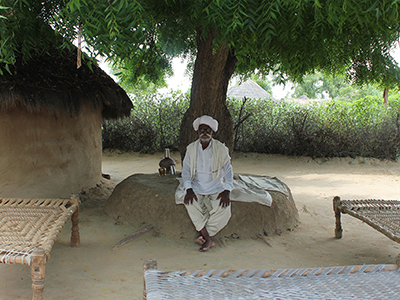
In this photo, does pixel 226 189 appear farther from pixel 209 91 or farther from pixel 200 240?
pixel 209 91

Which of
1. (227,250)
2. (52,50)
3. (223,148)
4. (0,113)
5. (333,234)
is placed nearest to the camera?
(227,250)

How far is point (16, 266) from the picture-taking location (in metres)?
3.03

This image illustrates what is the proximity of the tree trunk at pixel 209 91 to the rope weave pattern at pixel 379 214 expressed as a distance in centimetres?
219

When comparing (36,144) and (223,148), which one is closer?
(223,148)

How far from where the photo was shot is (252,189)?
4.38 metres

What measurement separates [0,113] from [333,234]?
16.7 feet

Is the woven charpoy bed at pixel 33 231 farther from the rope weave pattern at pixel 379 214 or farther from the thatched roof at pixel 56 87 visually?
the rope weave pattern at pixel 379 214

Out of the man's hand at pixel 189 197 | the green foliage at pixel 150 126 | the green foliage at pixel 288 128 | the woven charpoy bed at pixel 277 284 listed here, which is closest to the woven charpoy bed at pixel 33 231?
the woven charpoy bed at pixel 277 284

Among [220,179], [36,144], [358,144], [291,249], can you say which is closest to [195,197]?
[220,179]

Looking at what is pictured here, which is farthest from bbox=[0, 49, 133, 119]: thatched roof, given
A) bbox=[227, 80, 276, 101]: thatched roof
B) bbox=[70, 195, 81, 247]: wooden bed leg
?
bbox=[227, 80, 276, 101]: thatched roof

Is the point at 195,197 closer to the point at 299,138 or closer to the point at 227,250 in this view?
the point at 227,250

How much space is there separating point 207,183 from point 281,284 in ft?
6.54

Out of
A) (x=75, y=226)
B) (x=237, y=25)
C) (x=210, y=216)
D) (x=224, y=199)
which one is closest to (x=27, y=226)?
(x=75, y=226)

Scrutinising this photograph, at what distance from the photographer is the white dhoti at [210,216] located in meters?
3.68
